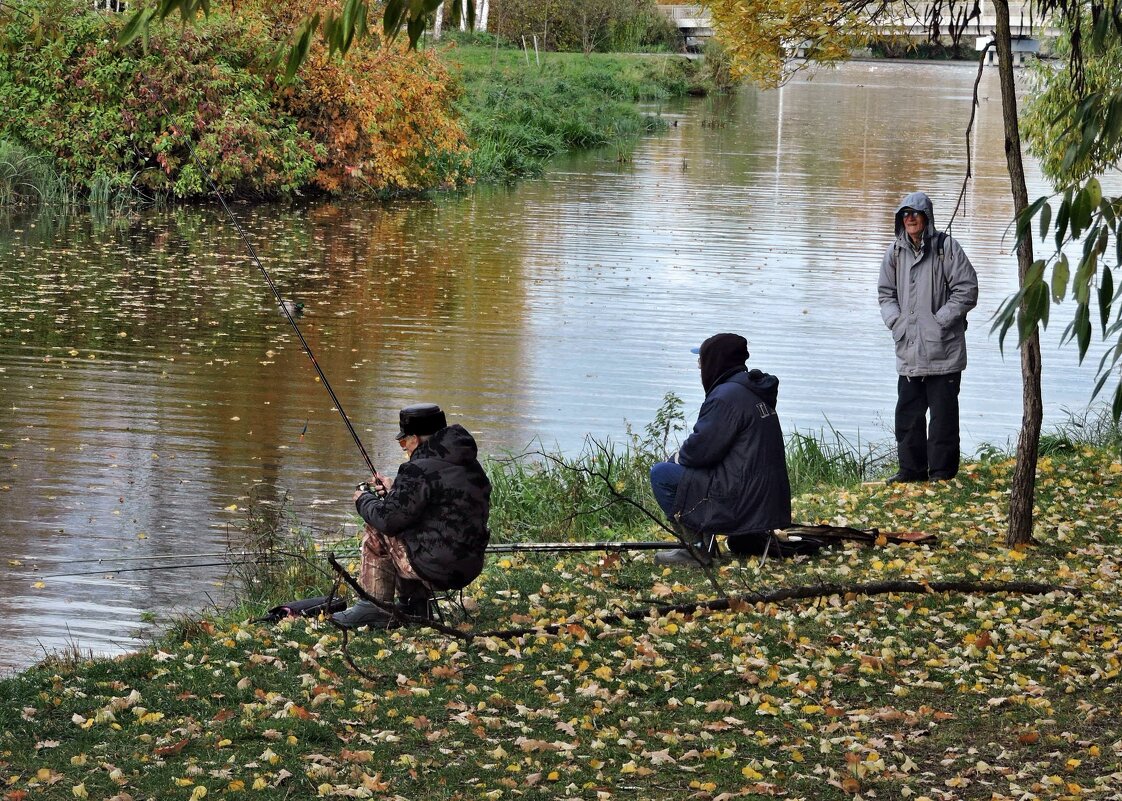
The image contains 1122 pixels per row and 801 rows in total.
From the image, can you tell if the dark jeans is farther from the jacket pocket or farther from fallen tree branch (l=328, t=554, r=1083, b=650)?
the jacket pocket

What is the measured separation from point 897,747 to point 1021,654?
1169 millimetres

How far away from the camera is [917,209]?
899cm

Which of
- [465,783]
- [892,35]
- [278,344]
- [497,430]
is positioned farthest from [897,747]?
[278,344]

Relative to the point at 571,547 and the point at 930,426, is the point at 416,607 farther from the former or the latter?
the point at 930,426

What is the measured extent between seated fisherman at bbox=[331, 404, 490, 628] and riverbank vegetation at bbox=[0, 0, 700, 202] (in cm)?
1786

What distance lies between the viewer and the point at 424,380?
44.7 ft

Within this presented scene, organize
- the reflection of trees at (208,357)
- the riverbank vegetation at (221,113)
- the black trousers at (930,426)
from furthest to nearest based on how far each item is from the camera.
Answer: the riverbank vegetation at (221,113)
the reflection of trees at (208,357)
the black trousers at (930,426)

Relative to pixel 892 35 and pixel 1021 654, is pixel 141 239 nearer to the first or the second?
pixel 892 35

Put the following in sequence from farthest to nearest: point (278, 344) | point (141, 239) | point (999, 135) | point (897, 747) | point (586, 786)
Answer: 1. point (999, 135)
2. point (141, 239)
3. point (278, 344)
4. point (897, 747)
5. point (586, 786)

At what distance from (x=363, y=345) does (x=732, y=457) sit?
8450 mm

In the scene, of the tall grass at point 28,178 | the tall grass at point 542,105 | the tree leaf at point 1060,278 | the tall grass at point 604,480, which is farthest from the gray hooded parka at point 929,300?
the tall grass at point 542,105

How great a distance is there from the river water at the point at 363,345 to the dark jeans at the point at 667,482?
2657 millimetres

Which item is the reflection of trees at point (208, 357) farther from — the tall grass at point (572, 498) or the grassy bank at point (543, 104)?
the grassy bank at point (543, 104)

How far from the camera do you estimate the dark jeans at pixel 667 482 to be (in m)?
7.57
